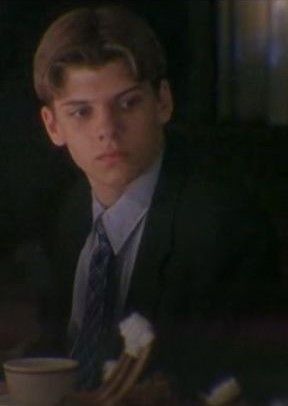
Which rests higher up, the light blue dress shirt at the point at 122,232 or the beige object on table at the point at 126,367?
the light blue dress shirt at the point at 122,232

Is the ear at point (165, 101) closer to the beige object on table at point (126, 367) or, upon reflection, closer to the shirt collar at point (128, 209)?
the shirt collar at point (128, 209)

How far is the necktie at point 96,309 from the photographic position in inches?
68.1

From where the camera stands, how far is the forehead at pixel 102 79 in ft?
5.49

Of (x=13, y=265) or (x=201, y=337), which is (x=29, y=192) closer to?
(x=13, y=265)

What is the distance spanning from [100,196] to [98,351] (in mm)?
221

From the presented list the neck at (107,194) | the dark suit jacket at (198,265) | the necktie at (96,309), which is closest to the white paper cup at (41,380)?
the necktie at (96,309)

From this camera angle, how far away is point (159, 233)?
67.2 inches

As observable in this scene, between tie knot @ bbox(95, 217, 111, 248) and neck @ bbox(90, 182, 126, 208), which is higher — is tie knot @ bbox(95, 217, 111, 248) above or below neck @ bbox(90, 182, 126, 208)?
below

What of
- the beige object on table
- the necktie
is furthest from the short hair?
the beige object on table

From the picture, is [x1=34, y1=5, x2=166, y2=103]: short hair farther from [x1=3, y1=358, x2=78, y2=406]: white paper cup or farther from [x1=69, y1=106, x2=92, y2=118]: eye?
[x1=3, y1=358, x2=78, y2=406]: white paper cup

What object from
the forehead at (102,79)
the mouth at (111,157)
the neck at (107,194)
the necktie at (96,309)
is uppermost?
the forehead at (102,79)

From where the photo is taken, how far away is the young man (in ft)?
5.50

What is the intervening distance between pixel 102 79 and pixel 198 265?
29 cm

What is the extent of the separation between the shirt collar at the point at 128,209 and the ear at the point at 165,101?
2.1 inches
